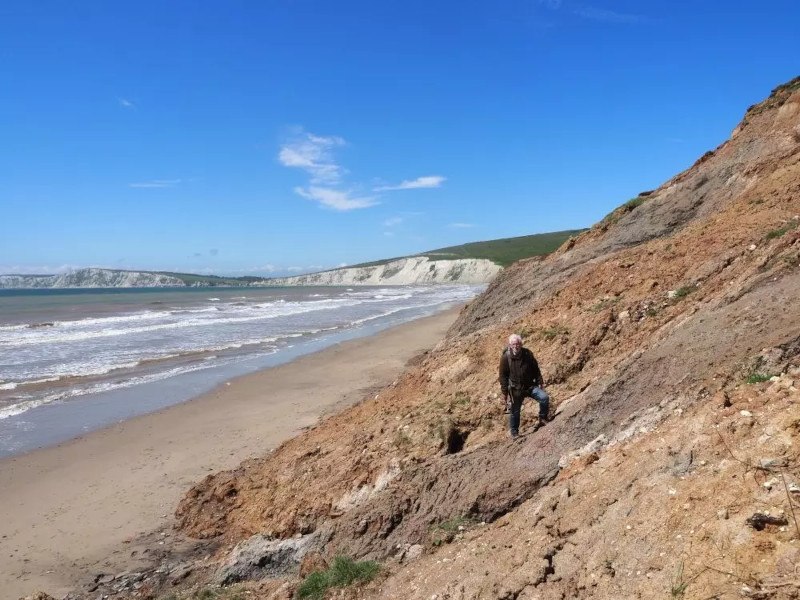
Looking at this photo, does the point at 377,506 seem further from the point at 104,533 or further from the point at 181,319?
the point at 181,319

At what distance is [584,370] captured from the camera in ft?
29.1

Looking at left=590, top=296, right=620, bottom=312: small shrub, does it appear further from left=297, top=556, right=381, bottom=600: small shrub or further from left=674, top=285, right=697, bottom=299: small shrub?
left=297, top=556, right=381, bottom=600: small shrub

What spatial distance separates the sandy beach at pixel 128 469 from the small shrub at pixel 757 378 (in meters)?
8.34

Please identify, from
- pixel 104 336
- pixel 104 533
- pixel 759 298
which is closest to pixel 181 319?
pixel 104 336

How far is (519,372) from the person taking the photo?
24.5 ft

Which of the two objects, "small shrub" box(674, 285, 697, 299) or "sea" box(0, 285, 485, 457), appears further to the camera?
"sea" box(0, 285, 485, 457)

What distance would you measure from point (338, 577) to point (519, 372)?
337cm

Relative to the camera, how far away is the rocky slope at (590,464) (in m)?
3.97

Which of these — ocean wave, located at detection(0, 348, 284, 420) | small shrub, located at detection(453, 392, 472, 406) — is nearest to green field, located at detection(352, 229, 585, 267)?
ocean wave, located at detection(0, 348, 284, 420)

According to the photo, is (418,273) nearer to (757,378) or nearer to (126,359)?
(126,359)

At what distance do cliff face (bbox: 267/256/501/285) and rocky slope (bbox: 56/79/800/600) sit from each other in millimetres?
116403

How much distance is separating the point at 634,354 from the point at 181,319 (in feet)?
142

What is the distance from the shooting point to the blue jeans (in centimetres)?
739

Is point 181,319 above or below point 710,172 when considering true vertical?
below
